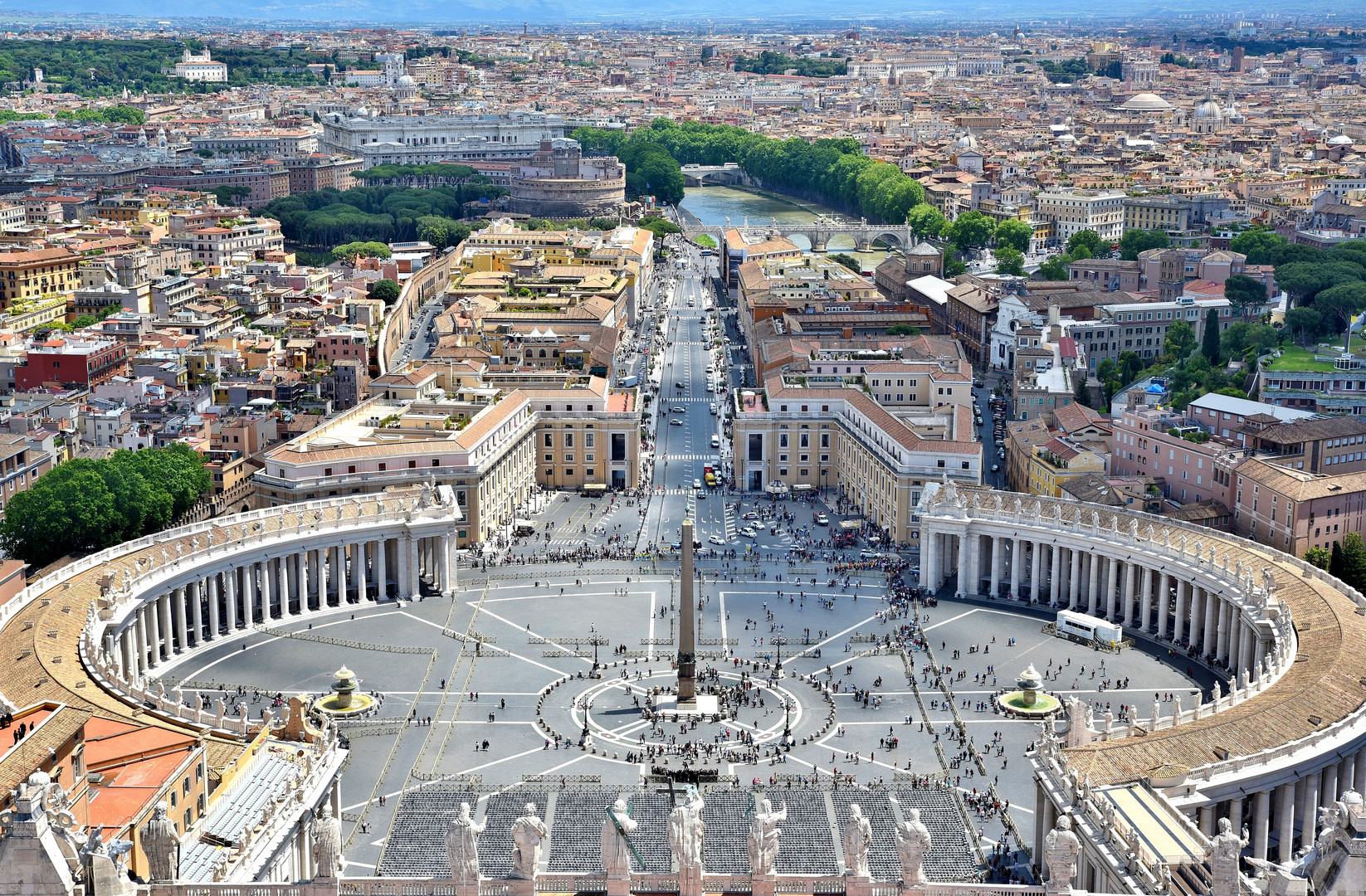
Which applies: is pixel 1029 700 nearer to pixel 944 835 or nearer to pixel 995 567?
pixel 944 835

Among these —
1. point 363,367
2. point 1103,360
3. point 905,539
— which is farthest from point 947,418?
point 363,367

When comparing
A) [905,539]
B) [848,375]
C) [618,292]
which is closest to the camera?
[905,539]

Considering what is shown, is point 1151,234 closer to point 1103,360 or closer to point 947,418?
point 1103,360

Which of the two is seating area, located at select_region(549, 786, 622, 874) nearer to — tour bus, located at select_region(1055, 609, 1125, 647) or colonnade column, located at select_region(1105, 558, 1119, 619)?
tour bus, located at select_region(1055, 609, 1125, 647)

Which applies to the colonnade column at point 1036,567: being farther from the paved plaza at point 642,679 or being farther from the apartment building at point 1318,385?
the apartment building at point 1318,385

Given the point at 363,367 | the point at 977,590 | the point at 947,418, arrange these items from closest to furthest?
1. the point at 977,590
2. the point at 947,418
3. the point at 363,367

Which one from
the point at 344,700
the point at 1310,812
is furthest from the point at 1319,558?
the point at 344,700
